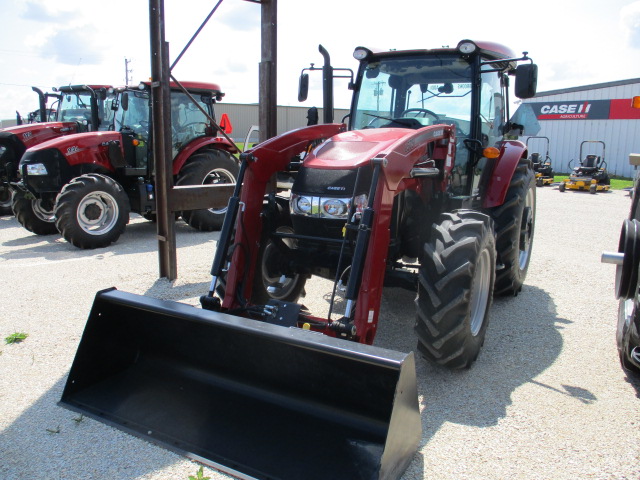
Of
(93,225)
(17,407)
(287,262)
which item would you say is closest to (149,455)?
(17,407)

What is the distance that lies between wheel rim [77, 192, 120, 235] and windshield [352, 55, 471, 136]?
4220 millimetres

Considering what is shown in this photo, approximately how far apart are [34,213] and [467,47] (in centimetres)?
674

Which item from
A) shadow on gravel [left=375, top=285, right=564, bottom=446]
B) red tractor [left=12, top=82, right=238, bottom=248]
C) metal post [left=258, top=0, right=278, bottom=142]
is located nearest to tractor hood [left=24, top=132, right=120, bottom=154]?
red tractor [left=12, top=82, right=238, bottom=248]

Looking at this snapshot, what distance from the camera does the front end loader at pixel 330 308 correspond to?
2453 millimetres

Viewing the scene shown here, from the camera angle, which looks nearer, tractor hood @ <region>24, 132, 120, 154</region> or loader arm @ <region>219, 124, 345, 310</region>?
loader arm @ <region>219, 124, 345, 310</region>

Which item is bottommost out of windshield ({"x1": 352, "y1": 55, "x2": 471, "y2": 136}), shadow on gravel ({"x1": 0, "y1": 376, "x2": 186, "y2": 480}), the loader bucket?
shadow on gravel ({"x1": 0, "y1": 376, "x2": 186, "y2": 480})

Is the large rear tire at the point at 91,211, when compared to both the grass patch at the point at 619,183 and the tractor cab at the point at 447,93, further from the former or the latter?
the grass patch at the point at 619,183

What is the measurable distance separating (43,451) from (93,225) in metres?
5.11

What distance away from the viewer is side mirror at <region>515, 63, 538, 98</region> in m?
3.89

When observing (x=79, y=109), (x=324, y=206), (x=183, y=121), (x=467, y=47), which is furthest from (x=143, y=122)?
(x=324, y=206)

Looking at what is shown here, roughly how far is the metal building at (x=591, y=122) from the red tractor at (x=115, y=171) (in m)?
15.0

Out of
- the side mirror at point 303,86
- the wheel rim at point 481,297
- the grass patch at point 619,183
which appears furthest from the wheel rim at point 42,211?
the grass patch at point 619,183

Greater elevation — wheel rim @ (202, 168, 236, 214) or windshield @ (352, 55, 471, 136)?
windshield @ (352, 55, 471, 136)

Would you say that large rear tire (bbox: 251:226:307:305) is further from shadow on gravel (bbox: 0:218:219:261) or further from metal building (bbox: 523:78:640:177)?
metal building (bbox: 523:78:640:177)
